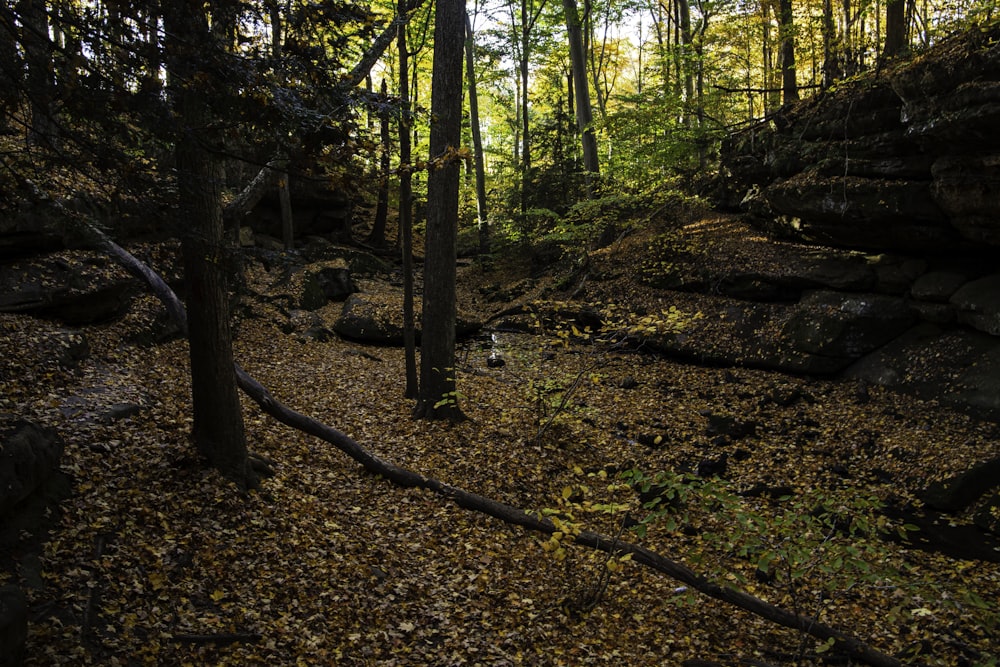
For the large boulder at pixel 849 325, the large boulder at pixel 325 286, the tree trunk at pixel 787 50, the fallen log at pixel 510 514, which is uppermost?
the tree trunk at pixel 787 50

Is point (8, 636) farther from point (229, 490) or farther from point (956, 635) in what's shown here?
point (956, 635)

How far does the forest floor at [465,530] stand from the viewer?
4.73 meters

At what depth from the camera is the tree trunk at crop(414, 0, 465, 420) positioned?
880cm

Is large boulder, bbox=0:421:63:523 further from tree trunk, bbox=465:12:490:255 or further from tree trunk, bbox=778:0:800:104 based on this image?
tree trunk, bbox=465:12:490:255

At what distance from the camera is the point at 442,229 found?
9.26 meters

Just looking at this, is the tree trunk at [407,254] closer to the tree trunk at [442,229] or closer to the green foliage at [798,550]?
the tree trunk at [442,229]

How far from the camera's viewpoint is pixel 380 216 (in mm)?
23375

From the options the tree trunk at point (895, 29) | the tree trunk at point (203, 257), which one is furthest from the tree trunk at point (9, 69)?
the tree trunk at point (895, 29)

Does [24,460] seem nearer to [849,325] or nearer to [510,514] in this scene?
[510,514]

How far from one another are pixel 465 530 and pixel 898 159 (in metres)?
11.2

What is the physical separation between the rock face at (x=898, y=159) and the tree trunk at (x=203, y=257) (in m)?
11.1

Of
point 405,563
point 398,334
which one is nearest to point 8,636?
point 405,563

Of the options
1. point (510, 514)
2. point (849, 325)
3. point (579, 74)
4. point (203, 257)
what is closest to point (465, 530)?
point (510, 514)

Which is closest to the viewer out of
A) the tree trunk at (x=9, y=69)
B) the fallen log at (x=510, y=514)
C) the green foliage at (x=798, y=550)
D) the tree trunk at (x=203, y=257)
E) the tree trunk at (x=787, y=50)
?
the tree trunk at (x=9, y=69)
